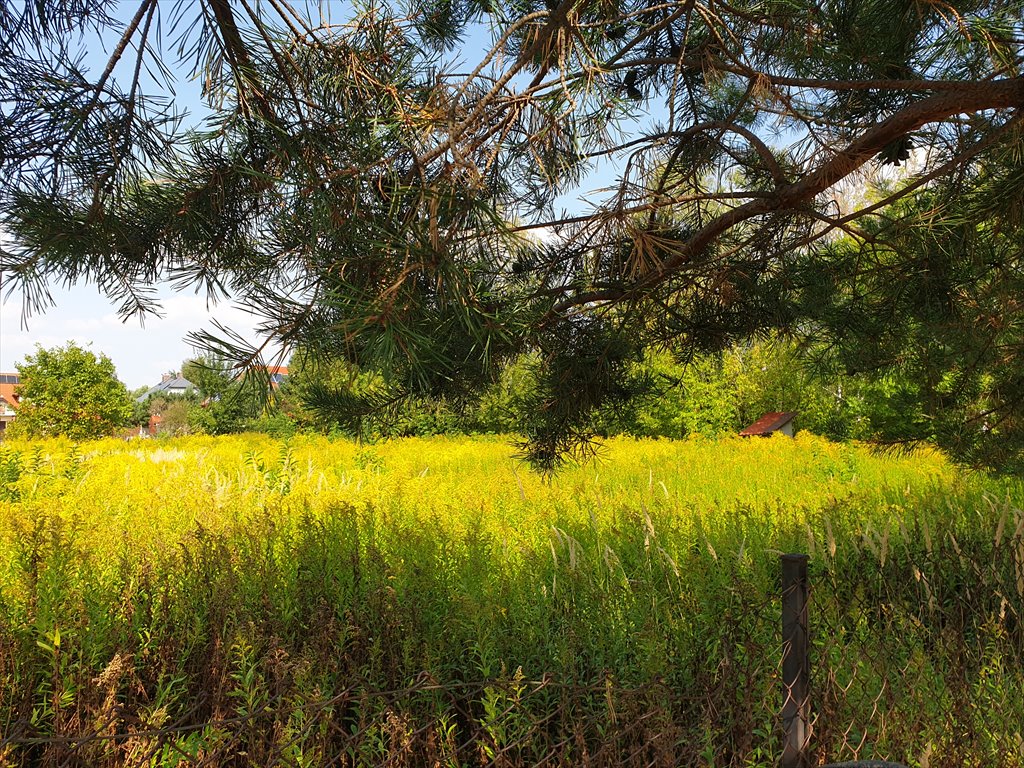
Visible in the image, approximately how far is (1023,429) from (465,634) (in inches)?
115

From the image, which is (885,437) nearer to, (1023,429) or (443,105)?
(1023,429)

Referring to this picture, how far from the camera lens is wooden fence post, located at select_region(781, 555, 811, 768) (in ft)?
5.53

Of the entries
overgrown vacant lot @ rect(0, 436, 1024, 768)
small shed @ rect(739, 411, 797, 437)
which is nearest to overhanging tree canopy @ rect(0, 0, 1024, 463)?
overgrown vacant lot @ rect(0, 436, 1024, 768)

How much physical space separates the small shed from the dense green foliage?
1422cm

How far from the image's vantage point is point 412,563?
2.82m

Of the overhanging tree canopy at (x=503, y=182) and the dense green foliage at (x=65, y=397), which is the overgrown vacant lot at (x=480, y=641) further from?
the dense green foliage at (x=65, y=397)

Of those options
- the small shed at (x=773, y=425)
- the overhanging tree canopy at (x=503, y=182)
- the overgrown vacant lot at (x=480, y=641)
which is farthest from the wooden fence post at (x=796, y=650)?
the small shed at (x=773, y=425)

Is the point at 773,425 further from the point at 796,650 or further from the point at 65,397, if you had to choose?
the point at 65,397

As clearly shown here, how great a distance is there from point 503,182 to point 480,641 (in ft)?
4.30

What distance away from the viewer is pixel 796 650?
5.72 ft

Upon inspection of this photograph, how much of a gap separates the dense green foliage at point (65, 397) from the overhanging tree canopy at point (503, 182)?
16986 mm

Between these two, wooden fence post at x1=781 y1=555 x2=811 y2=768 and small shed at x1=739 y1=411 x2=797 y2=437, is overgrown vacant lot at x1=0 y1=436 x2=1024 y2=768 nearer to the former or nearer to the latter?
wooden fence post at x1=781 y1=555 x2=811 y2=768

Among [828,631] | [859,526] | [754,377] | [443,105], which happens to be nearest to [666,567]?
[828,631]

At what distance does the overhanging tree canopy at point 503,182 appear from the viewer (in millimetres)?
1357
